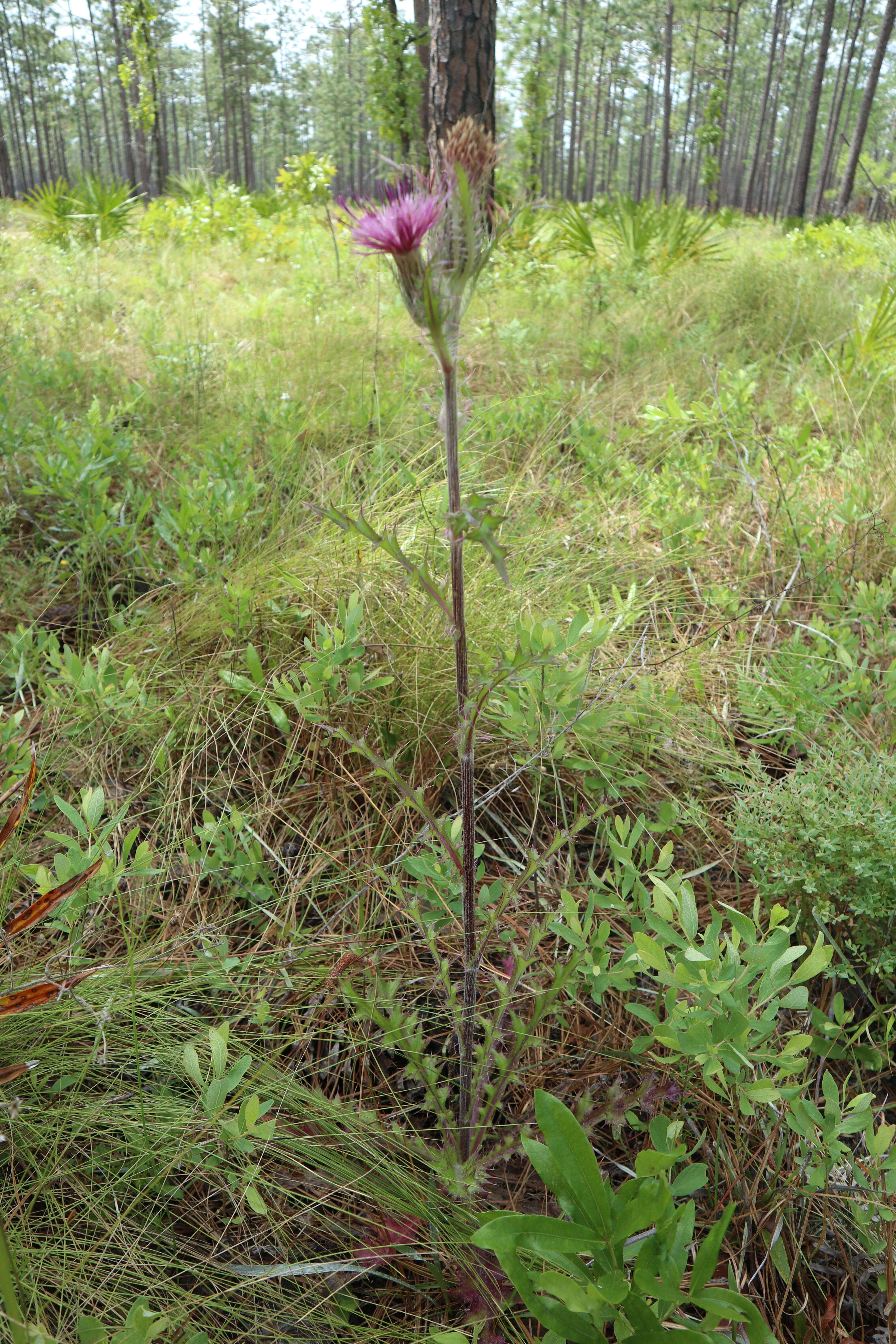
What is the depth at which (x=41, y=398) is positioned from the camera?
3.29 meters

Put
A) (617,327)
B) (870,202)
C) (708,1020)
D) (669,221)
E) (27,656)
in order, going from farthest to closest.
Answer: (870,202) < (669,221) < (617,327) < (27,656) < (708,1020)

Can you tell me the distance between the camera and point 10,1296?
0.68m

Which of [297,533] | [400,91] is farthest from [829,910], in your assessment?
[400,91]

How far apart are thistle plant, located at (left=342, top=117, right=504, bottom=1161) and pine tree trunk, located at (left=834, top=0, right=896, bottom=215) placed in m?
18.4

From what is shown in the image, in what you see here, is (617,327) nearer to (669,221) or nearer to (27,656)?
(669,221)

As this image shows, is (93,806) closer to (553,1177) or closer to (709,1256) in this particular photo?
(553,1177)

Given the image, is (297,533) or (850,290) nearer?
(297,533)

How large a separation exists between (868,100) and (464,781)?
22.5 m

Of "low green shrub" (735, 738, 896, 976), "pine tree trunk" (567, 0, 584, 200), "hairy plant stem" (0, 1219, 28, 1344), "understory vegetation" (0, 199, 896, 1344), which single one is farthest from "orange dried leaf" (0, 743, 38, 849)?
"pine tree trunk" (567, 0, 584, 200)

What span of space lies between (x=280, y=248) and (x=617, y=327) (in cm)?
513

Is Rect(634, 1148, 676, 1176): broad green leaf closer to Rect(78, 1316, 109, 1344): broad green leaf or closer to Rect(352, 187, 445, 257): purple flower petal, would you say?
Rect(78, 1316, 109, 1344): broad green leaf

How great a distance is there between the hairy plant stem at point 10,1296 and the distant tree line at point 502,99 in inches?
44.4

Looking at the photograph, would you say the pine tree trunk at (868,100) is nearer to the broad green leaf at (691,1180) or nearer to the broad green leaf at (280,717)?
the broad green leaf at (280,717)

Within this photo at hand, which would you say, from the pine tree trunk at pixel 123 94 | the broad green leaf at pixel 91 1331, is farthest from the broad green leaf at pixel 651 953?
the pine tree trunk at pixel 123 94
